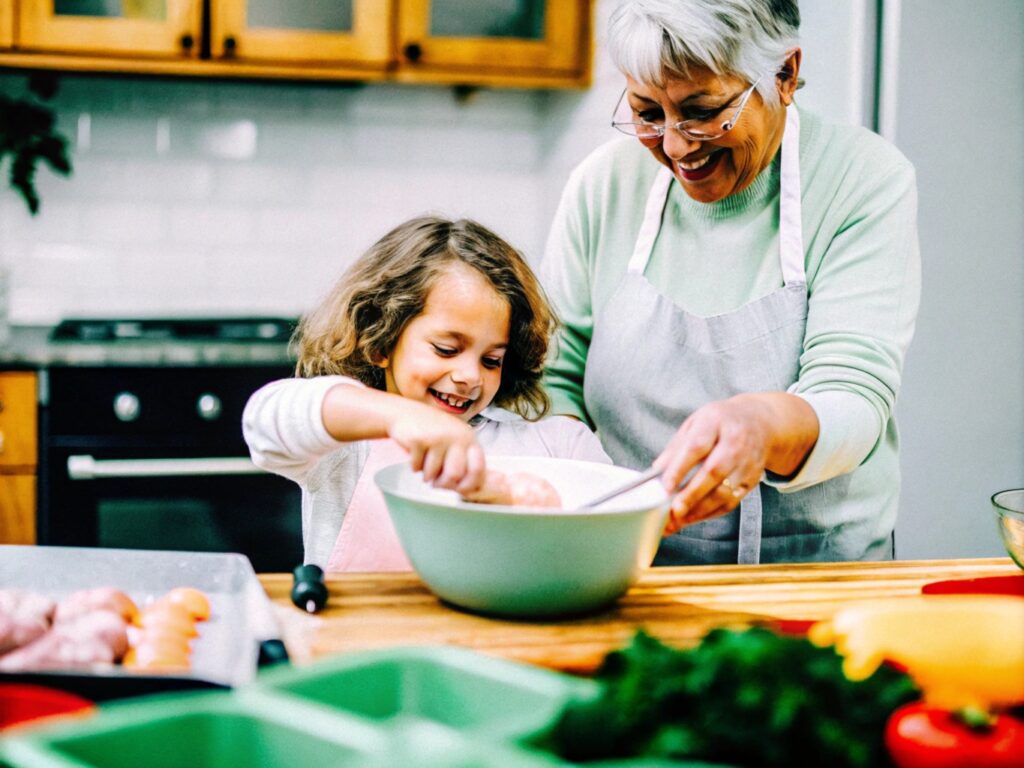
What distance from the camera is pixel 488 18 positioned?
9.78 ft

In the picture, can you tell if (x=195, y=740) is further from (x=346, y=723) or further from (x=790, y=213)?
(x=790, y=213)

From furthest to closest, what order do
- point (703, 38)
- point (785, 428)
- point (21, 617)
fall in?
point (703, 38) → point (785, 428) → point (21, 617)

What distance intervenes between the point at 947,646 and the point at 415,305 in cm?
92

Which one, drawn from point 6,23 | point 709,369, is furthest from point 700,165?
point 6,23

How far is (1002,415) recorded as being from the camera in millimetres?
2168

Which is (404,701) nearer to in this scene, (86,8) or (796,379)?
(796,379)

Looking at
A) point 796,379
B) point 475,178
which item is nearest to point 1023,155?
point 796,379

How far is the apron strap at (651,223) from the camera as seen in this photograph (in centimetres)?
169

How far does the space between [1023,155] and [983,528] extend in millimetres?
723

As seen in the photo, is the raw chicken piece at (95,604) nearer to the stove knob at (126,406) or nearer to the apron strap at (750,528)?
the apron strap at (750,528)

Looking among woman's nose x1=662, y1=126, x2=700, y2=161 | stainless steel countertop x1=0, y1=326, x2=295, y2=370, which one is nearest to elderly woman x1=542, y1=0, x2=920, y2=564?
woman's nose x1=662, y1=126, x2=700, y2=161

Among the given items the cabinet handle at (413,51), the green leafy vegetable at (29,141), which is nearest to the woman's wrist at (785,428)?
the cabinet handle at (413,51)

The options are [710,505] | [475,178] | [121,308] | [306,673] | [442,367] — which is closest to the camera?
[306,673]

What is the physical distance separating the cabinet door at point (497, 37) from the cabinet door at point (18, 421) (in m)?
1.24
